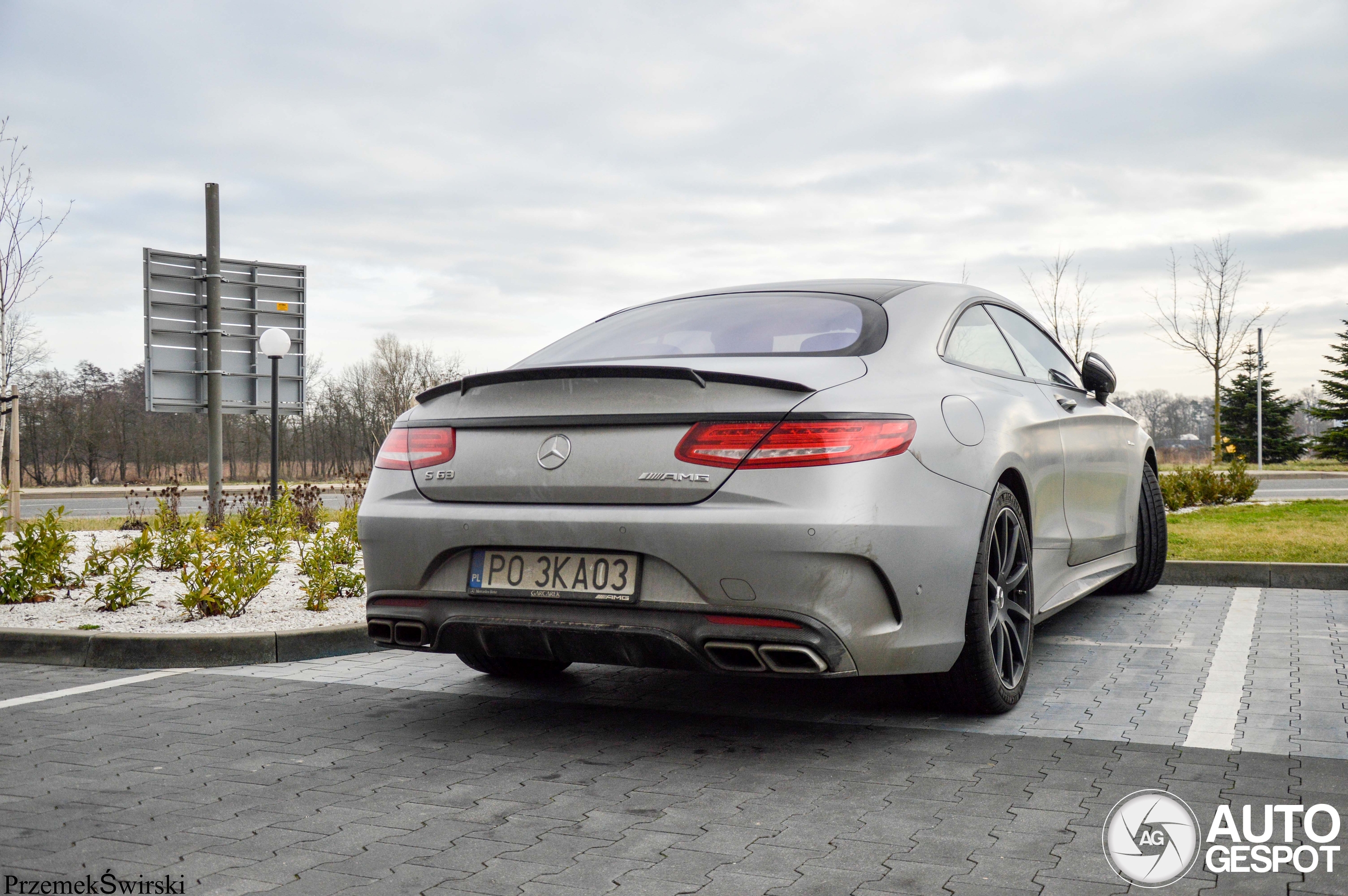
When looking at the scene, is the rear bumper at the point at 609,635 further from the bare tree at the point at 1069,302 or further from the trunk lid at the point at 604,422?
the bare tree at the point at 1069,302

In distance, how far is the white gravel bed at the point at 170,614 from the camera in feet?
19.2

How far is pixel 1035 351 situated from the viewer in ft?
16.9

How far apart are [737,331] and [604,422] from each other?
35.7 inches

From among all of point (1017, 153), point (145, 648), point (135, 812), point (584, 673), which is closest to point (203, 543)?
point (145, 648)

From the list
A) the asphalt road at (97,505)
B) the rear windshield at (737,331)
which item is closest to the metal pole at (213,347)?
the asphalt road at (97,505)

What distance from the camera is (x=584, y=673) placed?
4.95 metres

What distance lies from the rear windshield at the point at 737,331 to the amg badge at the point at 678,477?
66 cm

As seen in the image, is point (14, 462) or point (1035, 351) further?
point (14, 462)

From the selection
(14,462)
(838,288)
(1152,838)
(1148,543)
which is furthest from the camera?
(14,462)

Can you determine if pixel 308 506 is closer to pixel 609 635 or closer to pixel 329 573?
pixel 329 573

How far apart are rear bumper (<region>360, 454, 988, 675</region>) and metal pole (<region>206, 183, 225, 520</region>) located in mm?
8667

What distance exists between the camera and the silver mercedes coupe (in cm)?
317

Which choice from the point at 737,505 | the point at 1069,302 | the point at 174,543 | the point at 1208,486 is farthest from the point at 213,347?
the point at 1069,302

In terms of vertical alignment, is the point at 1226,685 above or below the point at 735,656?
below
